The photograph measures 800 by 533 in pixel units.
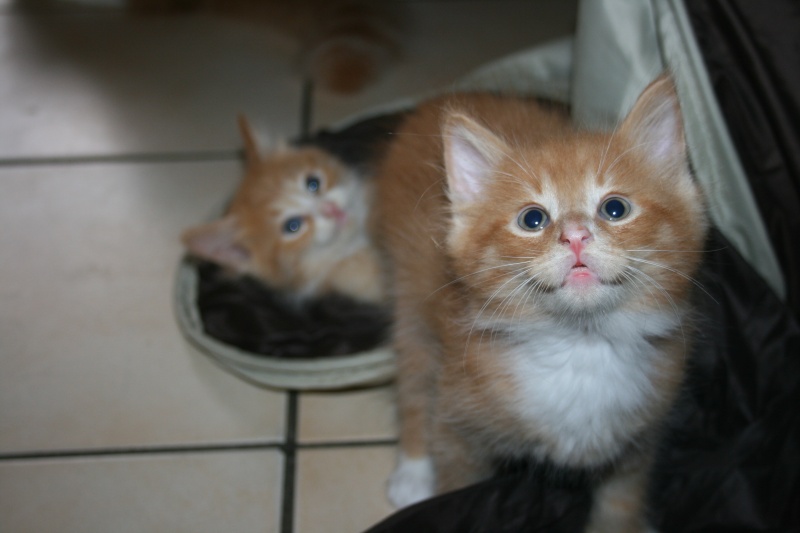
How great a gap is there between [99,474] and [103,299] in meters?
0.55

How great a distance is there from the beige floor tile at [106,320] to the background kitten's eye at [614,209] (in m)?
0.97

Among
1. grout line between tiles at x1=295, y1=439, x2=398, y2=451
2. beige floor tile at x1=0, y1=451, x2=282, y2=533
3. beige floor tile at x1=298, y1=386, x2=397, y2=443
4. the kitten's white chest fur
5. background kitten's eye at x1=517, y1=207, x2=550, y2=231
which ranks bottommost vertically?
beige floor tile at x1=0, y1=451, x2=282, y2=533

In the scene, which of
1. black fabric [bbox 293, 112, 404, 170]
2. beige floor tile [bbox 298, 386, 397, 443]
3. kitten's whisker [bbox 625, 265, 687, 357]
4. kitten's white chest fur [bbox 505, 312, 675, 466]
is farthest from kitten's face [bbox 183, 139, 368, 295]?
kitten's whisker [bbox 625, 265, 687, 357]

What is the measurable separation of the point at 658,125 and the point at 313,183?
1.13 metres

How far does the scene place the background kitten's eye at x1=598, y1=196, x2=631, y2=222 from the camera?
3.65 ft

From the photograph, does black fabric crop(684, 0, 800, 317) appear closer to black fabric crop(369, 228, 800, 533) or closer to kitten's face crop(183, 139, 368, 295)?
black fabric crop(369, 228, 800, 533)

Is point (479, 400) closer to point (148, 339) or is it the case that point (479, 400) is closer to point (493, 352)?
point (493, 352)

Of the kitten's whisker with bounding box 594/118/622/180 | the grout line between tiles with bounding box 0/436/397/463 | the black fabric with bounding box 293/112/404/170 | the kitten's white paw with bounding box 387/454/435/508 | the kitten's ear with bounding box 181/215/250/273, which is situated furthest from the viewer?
the black fabric with bounding box 293/112/404/170

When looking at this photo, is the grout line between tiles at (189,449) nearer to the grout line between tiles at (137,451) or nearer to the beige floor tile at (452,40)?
the grout line between tiles at (137,451)

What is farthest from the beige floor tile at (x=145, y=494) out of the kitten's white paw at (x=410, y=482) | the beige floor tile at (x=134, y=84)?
the beige floor tile at (x=134, y=84)

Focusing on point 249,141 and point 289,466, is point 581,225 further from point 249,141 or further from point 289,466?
point 249,141

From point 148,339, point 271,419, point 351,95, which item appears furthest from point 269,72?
point 271,419

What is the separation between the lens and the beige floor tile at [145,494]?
5.21 feet

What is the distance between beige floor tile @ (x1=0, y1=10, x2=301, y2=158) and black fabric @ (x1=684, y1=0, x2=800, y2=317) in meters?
1.45
